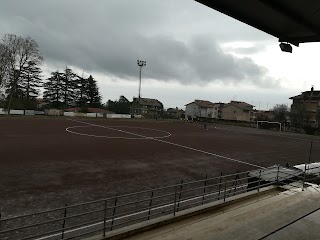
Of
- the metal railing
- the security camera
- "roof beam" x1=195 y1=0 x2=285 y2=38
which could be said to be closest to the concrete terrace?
the metal railing

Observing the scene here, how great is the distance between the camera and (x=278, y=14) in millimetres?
7488

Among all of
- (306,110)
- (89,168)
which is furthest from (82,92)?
(89,168)

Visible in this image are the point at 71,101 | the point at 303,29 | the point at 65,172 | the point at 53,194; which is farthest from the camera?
the point at 71,101

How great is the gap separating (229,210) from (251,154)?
19.8 meters

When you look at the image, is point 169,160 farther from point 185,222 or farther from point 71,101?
point 71,101

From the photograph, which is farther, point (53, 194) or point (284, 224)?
point (53, 194)

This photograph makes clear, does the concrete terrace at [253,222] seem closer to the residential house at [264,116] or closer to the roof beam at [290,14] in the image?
the roof beam at [290,14]

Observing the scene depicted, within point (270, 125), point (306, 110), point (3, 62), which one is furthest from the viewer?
point (306, 110)

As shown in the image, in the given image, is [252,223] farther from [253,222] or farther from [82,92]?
[82,92]

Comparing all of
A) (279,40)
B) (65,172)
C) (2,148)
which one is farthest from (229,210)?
(2,148)

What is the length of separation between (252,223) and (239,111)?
10720 centimetres

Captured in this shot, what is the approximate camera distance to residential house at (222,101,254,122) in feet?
365

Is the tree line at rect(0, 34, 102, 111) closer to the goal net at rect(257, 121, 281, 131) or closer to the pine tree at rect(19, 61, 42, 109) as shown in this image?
the pine tree at rect(19, 61, 42, 109)

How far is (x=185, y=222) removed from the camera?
813 centimetres
